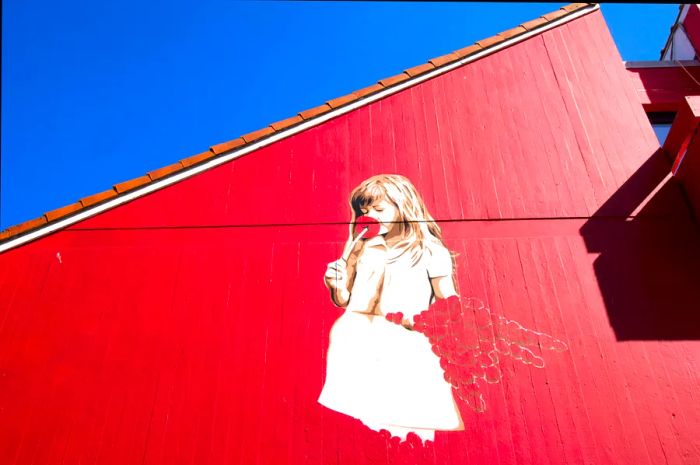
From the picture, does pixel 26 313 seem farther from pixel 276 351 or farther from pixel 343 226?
pixel 343 226

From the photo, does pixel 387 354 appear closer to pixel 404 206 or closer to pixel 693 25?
pixel 404 206

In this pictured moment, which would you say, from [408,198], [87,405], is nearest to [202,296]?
[87,405]

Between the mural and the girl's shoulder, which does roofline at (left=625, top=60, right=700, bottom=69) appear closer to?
the mural

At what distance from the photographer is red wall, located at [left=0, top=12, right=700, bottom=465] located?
4355 millimetres

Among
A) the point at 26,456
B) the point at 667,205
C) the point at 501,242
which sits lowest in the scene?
the point at 26,456

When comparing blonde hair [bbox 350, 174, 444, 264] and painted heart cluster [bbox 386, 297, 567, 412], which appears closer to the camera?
painted heart cluster [bbox 386, 297, 567, 412]

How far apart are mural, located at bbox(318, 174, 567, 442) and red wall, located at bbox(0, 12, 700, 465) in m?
0.11

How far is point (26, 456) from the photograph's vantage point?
14.1ft

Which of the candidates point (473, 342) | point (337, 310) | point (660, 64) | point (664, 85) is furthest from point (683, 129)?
point (337, 310)

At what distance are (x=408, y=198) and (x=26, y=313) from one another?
339cm

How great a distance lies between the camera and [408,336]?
191 inches

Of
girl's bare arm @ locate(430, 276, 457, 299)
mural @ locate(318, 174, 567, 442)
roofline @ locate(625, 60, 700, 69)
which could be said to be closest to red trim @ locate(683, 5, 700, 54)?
roofline @ locate(625, 60, 700, 69)

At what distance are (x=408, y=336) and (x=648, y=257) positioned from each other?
216 centimetres

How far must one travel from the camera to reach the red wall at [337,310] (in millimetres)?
4355
